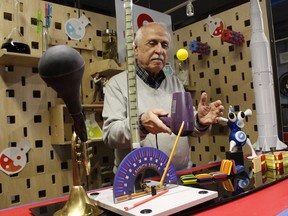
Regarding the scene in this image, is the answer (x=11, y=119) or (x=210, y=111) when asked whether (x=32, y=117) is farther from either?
(x=210, y=111)

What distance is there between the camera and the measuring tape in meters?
0.62

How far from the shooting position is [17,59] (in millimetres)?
1578

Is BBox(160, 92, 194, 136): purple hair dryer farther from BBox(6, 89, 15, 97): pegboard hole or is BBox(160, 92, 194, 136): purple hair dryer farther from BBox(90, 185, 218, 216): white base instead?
BBox(6, 89, 15, 97): pegboard hole

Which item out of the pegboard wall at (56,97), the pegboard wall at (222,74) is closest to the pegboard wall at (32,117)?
the pegboard wall at (56,97)

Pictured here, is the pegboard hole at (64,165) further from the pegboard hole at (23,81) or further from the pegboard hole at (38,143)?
the pegboard hole at (23,81)

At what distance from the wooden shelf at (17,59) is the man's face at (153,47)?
27.1 inches

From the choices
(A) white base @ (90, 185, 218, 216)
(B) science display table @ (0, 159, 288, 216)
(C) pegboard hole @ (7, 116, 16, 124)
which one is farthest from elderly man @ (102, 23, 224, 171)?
(C) pegboard hole @ (7, 116, 16, 124)

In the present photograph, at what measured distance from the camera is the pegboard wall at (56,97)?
5.51ft

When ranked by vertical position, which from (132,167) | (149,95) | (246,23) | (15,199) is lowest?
(15,199)

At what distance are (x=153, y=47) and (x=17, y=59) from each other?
86 centimetres

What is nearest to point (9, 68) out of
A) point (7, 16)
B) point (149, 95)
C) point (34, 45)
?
point (34, 45)

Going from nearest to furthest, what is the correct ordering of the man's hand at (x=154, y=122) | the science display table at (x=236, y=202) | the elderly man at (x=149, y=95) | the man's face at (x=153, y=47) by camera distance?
the science display table at (x=236, y=202) → the man's hand at (x=154, y=122) → the elderly man at (x=149, y=95) → the man's face at (x=153, y=47)

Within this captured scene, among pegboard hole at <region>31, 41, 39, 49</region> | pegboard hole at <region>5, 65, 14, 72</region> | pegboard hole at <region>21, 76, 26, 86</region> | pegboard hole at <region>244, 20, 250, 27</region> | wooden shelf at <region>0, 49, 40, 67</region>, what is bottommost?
pegboard hole at <region>21, 76, 26, 86</region>

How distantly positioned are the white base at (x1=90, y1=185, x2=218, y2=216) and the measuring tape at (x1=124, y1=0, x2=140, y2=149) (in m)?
0.13
